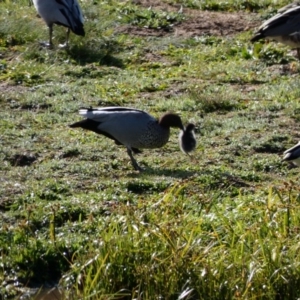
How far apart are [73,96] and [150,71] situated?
156cm

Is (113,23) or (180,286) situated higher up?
(180,286)

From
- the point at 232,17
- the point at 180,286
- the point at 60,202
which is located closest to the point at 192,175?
the point at 60,202

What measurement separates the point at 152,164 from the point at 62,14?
14.9 feet

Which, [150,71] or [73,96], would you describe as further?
[150,71]

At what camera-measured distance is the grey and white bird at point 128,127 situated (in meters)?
9.56

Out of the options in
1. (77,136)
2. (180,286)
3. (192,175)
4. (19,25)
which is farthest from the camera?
(19,25)

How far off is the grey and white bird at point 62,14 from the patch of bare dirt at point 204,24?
1.10 meters

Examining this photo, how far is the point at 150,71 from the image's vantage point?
13000mm

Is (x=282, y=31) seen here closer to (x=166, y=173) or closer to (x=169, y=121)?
(x=169, y=121)

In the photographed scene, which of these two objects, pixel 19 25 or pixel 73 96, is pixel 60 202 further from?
pixel 19 25

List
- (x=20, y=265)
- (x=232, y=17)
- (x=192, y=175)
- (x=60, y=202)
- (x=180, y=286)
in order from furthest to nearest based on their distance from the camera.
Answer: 1. (x=232, y=17)
2. (x=192, y=175)
3. (x=60, y=202)
4. (x=20, y=265)
5. (x=180, y=286)

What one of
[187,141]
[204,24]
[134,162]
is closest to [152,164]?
[134,162]

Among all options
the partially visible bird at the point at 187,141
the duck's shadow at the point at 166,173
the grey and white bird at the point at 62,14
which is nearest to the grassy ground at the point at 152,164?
the duck's shadow at the point at 166,173

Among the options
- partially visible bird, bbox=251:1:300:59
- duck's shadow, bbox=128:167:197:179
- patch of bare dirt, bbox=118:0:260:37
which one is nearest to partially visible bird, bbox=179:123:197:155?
duck's shadow, bbox=128:167:197:179
